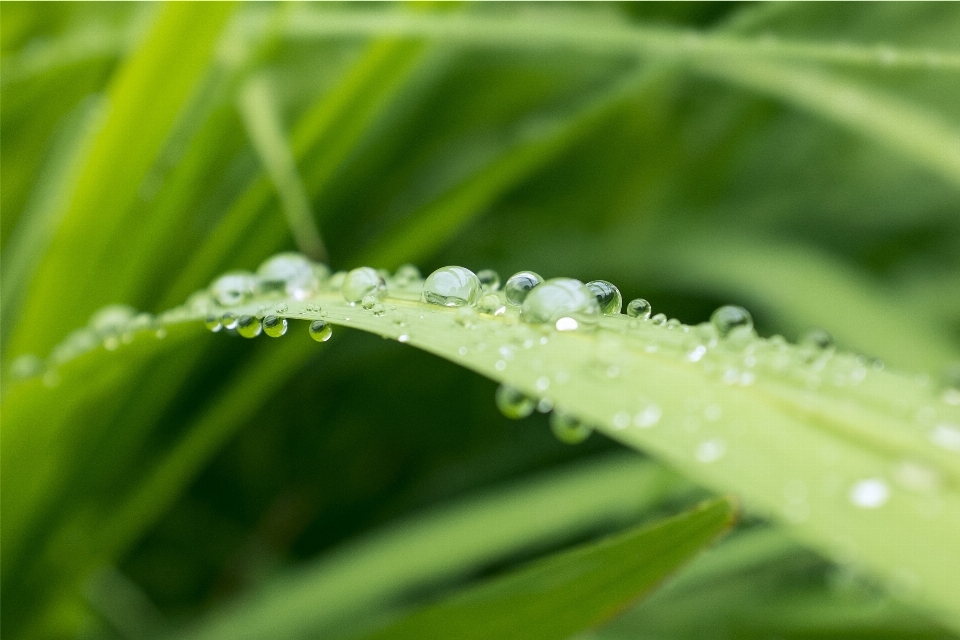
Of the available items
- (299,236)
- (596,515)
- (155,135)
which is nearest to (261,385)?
(299,236)

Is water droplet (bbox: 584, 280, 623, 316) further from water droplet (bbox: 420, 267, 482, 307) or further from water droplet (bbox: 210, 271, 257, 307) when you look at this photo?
water droplet (bbox: 210, 271, 257, 307)

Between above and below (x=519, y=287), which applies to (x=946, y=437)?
below

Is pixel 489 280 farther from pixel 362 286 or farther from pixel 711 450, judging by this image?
pixel 711 450

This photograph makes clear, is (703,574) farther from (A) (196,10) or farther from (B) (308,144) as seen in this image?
(A) (196,10)

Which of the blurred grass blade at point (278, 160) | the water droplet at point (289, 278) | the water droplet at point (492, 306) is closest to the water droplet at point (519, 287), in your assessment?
the water droplet at point (492, 306)

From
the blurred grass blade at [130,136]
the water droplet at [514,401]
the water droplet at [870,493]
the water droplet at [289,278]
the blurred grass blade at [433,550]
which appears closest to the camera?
the water droplet at [870,493]

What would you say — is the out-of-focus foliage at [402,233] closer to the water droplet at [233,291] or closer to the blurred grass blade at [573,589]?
the water droplet at [233,291]

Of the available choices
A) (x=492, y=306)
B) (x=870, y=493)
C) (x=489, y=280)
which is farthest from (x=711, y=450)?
(x=489, y=280)
